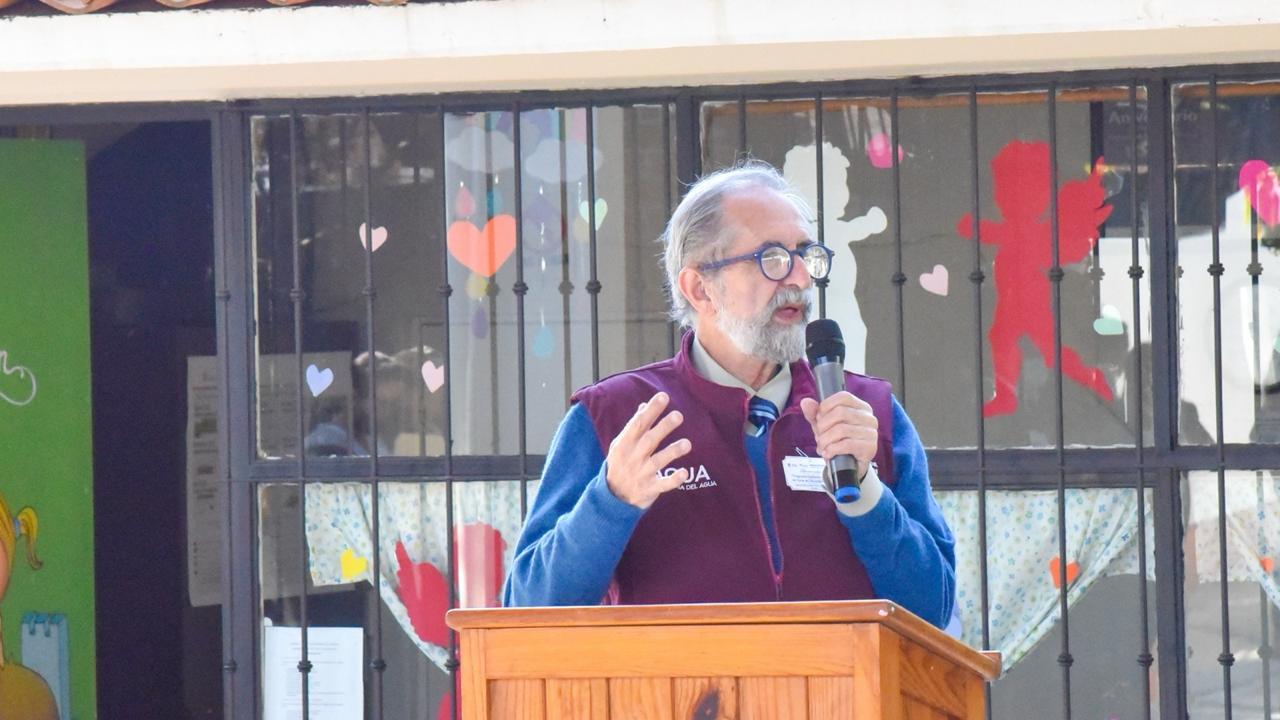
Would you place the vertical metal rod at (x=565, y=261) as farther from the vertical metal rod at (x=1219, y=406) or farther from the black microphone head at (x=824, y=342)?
the black microphone head at (x=824, y=342)

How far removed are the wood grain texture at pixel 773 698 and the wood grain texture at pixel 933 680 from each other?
0.15 m

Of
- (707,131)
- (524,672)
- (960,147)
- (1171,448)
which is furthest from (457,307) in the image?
(524,672)

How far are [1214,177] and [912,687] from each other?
3148 millimetres

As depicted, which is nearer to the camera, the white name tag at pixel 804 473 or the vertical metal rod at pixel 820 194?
the white name tag at pixel 804 473

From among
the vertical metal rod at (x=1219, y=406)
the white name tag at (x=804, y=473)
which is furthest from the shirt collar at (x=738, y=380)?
the vertical metal rod at (x=1219, y=406)

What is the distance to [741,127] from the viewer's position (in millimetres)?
5207

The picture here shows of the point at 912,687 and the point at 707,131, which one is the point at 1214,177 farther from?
the point at 912,687

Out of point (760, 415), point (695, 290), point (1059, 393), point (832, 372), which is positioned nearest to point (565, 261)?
point (1059, 393)

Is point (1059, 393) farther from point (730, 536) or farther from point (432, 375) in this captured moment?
point (730, 536)

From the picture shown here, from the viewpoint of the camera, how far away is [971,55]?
4.84 meters

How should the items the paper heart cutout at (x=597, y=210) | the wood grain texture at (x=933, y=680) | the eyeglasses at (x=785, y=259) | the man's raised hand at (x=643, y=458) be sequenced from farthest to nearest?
the paper heart cutout at (x=597, y=210) → the eyeglasses at (x=785, y=259) → the man's raised hand at (x=643, y=458) → the wood grain texture at (x=933, y=680)

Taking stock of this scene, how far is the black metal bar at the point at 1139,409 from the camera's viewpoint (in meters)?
4.99

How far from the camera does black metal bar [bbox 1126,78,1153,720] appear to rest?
499cm

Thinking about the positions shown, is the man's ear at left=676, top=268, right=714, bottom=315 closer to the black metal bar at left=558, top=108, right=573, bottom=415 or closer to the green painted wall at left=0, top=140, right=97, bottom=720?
the black metal bar at left=558, top=108, right=573, bottom=415
